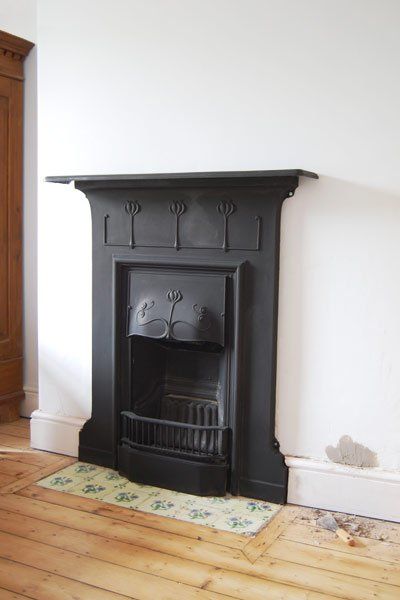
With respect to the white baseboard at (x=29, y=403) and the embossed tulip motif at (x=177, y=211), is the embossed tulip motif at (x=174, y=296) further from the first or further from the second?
the white baseboard at (x=29, y=403)

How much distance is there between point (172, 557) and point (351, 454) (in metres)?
0.84

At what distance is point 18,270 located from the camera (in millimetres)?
3920

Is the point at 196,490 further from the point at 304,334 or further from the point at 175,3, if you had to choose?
the point at 175,3

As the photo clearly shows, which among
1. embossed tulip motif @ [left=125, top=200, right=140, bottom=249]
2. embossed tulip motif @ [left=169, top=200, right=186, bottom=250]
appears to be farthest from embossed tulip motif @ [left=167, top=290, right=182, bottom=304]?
embossed tulip motif @ [left=125, top=200, right=140, bottom=249]

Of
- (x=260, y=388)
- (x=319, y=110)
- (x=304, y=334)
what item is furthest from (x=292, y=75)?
(x=260, y=388)

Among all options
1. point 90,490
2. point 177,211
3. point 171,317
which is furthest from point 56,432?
point 177,211

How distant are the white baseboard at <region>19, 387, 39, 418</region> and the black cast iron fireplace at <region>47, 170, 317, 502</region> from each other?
0.84 meters

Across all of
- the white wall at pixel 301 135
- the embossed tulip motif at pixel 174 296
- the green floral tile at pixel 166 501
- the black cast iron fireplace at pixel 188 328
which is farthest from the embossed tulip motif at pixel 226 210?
the green floral tile at pixel 166 501

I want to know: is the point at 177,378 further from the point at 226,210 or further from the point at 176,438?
the point at 226,210

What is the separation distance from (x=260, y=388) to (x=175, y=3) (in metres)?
1.68

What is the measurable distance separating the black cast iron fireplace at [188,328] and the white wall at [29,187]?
856 millimetres

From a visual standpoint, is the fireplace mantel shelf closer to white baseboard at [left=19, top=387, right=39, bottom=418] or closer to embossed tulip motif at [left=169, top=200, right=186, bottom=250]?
embossed tulip motif at [left=169, top=200, right=186, bottom=250]

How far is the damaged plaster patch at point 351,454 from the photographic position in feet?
8.94

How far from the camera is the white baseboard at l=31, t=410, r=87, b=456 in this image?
335 centimetres
